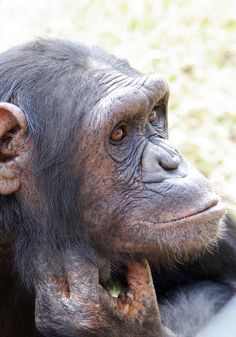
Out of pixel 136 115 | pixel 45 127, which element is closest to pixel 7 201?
pixel 45 127

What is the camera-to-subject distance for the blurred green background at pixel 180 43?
847 centimetres

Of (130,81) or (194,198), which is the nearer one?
(194,198)

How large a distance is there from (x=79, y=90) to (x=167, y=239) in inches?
36.4

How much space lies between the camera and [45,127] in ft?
16.6

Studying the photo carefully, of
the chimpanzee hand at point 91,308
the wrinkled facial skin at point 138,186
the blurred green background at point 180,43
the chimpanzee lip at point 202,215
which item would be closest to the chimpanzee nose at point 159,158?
the wrinkled facial skin at point 138,186

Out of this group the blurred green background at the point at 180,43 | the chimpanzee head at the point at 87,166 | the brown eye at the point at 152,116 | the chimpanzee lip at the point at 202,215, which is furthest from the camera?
the blurred green background at the point at 180,43

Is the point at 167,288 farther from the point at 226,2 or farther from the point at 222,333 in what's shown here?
the point at 226,2

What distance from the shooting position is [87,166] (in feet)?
16.5

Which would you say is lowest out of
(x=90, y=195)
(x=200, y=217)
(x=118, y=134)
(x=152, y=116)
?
(x=200, y=217)

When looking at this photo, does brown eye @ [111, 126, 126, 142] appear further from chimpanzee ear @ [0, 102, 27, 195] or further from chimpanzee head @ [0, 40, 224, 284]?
chimpanzee ear @ [0, 102, 27, 195]

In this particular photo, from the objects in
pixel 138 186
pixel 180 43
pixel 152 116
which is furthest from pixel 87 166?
pixel 180 43

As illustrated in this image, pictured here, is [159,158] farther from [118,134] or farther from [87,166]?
[87,166]

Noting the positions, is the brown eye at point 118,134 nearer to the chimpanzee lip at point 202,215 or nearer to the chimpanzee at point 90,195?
the chimpanzee at point 90,195

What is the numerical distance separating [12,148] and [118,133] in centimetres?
57
